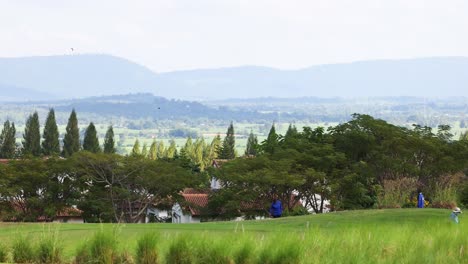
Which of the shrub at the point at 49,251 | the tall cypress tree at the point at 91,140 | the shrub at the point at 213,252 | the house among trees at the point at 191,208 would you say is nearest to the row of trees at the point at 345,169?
the house among trees at the point at 191,208

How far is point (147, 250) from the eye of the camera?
1328 cm

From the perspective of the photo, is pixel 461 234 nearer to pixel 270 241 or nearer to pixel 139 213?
pixel 270 241

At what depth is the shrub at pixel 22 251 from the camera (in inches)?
531

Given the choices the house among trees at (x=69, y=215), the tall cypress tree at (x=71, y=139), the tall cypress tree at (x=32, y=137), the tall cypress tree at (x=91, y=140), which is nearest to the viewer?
the house among trees at (x=69, y=215)

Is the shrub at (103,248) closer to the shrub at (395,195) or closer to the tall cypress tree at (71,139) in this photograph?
the shrub at (395,195)

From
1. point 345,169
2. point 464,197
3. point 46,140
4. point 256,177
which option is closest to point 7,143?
point 46,140

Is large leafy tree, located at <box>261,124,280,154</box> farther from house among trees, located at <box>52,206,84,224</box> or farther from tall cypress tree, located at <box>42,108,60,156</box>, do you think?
tall cypress tree, located at <box>42,108,60,156</box>

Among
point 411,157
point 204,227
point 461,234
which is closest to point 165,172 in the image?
point 411,157

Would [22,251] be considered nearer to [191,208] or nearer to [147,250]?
[147,250]

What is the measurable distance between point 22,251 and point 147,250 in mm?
1955

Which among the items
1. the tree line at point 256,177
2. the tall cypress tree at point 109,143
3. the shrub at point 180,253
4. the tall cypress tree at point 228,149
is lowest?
the tall cypress tree at point 228,149

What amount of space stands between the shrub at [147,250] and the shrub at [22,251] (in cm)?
165

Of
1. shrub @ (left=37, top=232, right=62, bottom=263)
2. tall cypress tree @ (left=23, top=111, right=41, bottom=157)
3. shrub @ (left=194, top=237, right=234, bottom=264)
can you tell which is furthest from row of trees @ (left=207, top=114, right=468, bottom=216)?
tall cypress tree @ (left=23, top=111, right=41, bottom=157)

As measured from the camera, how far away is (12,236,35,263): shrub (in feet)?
44.2
